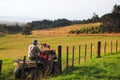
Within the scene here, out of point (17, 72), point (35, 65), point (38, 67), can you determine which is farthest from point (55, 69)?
point (17, 72)

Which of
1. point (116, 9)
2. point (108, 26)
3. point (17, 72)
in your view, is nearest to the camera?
point (17, 72)

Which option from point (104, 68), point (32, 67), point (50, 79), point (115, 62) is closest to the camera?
point (50, 79)

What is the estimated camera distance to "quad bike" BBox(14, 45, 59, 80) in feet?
56.7

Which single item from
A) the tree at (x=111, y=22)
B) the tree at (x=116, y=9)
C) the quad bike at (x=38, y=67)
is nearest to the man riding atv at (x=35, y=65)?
the quad bike at (x=38, y=67)

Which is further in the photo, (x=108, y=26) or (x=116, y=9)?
(x=116, y=9)

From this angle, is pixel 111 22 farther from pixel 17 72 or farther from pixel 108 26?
pixel 17 72

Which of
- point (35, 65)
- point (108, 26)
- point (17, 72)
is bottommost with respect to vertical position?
point (108, 26)

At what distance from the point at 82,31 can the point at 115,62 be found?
70266 millimetres

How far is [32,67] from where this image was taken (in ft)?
Answer: 57.7

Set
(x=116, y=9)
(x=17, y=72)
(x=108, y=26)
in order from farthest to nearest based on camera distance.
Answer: (x=116, y=9)
(x=108, y=26)
(x=17, y=72)

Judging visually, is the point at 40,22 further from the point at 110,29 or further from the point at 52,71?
the point at 52,71

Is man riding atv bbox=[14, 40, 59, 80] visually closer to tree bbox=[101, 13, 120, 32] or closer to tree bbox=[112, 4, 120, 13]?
tree bbox=[101, 13, 120, 32]

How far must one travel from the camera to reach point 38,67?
59.4ft

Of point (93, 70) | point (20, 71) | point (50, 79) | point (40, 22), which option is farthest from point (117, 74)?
point (40, 22)
